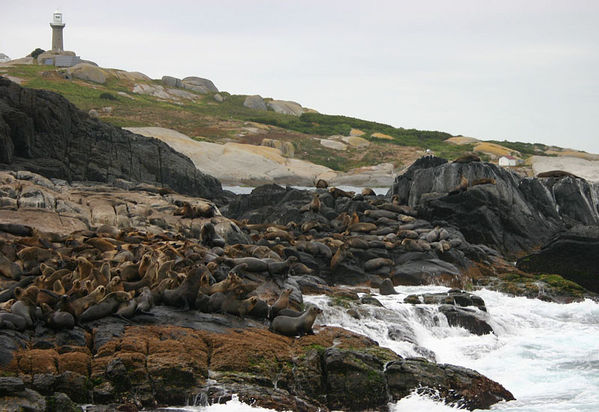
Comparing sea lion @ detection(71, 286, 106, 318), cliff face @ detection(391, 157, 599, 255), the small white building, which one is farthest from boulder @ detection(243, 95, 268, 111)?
sea lion @ detection(71, 286, 106, 318)

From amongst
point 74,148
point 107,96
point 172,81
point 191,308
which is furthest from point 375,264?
point 172,81

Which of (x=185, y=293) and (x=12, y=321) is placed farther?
(x=185, y=293)

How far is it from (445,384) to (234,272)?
21.9 feet

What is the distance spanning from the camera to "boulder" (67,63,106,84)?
378ft

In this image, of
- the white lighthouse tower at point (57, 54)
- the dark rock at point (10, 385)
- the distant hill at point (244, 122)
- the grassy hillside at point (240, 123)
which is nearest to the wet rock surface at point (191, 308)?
the dark rock at point (10, 385)

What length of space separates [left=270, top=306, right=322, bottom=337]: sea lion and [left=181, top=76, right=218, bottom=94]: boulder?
124393 mm

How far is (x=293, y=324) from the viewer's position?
14773mm

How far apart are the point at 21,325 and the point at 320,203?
890 inches

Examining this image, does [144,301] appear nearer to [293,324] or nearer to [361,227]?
[293,324]

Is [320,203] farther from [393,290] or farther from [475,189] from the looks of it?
[393,290]

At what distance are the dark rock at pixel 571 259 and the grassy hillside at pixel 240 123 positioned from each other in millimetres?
65363

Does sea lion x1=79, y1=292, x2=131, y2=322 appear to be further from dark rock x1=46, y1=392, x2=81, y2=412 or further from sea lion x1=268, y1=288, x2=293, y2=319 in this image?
sea lion x1=268, y1=288, x2=293, y2=319

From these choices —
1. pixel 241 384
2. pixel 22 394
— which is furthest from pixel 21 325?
pixel 241 384

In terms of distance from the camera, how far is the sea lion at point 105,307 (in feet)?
42.8
